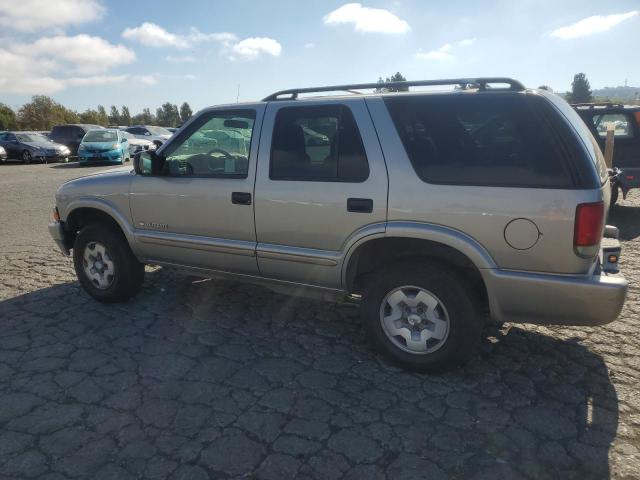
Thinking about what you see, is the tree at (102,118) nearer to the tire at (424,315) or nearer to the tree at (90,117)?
the tree at (90,117)

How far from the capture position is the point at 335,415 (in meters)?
2.82

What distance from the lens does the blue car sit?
19531mm

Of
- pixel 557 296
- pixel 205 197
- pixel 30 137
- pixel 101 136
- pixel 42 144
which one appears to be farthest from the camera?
pixel 30 137

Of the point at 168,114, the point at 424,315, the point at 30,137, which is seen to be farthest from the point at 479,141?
the point at 168,114

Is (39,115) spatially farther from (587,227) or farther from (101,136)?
(587,227)

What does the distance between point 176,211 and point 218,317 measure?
1017mm

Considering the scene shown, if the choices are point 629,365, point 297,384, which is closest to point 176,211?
point 297,384

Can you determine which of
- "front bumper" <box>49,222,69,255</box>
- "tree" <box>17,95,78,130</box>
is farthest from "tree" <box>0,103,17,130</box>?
"front bumper" <box>49,222,69,255</box>

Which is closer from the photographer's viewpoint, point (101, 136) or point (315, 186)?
point (315, 186)

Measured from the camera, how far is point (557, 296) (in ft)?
9.29

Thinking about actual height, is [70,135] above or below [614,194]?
above

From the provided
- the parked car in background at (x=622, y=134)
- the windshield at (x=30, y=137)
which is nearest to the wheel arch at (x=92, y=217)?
the parked car in background at (x=622, y=134)

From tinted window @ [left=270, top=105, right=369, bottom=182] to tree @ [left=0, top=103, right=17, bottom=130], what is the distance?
56.4m

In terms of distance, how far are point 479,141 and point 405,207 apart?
61 cm
